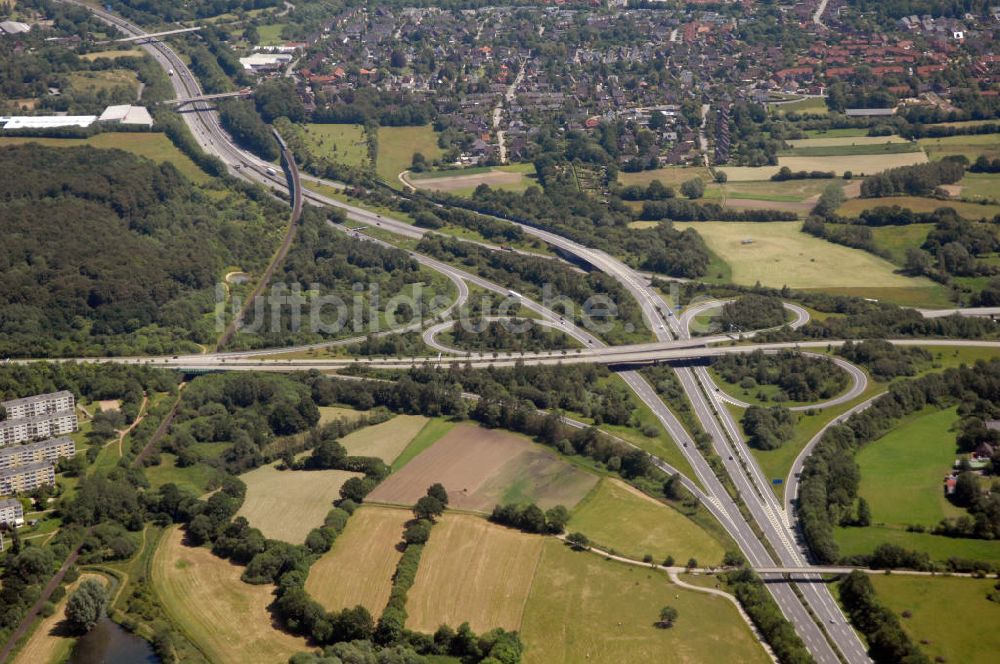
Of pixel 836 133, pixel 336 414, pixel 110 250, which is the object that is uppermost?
pixel 836 133

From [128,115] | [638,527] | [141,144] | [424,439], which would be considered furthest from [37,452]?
[128,115]

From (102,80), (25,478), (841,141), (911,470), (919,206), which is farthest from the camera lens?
(102,80)

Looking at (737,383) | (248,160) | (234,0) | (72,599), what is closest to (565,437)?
(737,383)

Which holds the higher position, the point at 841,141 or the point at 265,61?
the point at 265,61

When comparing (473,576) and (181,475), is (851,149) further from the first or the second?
(181,475)

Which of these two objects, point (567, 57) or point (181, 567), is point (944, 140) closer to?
point (567, 57)

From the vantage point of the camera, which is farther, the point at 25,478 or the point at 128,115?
the point at 128,115

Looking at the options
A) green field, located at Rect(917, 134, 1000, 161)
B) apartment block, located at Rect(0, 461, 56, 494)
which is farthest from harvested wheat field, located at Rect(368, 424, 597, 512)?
green field, located at Rect(917, 134, 1000, 161)
